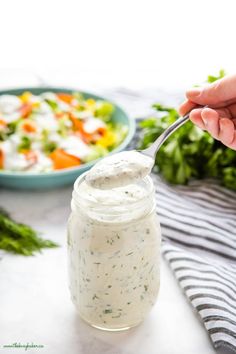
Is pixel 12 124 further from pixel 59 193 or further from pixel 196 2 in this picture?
pixel 196 2

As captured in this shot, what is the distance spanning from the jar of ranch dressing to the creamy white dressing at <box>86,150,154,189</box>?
1 centimetres

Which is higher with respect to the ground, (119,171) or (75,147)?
(119,171)

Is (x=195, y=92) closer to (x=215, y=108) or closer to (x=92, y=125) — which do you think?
(x=215, y=108)

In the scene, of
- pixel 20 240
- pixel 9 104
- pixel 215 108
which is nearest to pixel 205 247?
pixel 215 108

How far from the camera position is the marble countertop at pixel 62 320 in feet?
3.97

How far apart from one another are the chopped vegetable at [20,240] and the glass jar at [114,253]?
271 mm

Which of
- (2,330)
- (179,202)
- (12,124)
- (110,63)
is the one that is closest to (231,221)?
(179,202)

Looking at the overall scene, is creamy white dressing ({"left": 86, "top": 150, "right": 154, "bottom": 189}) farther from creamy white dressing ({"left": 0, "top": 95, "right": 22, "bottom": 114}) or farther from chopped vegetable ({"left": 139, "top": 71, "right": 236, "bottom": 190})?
creamy white dressing ({"left": 0, "top": 95, "right": 22, "bottom": 114})

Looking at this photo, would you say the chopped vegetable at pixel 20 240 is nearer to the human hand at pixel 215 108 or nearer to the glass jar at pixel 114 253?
the glass jar at pixel 114 253

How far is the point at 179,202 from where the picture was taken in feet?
5.34

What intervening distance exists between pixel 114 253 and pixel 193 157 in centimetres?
67

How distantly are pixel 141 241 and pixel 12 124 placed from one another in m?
0.89

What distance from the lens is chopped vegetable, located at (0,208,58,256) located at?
4.83ft

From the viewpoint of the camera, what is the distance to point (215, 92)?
1.36 metres
